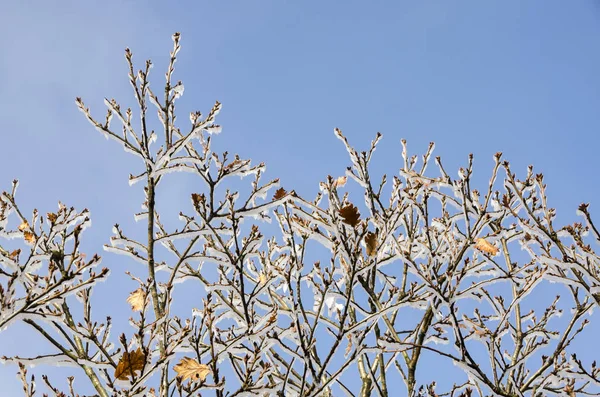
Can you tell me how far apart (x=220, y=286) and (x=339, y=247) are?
1400 millimetres

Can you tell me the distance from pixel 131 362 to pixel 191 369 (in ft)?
1.18

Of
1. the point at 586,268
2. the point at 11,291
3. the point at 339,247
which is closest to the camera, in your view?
the point at 11,291

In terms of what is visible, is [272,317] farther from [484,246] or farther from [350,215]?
[484,246]

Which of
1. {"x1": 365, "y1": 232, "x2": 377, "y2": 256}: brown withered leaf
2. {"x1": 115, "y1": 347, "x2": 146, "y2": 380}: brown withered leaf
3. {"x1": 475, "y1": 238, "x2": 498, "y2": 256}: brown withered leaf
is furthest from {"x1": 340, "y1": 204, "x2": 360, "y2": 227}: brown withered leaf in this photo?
{"x1": 115, "y1": 347, "x2": 146, "y2": 380}: brown withered leaf

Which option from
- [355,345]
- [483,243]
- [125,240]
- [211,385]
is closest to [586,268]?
[483,243]

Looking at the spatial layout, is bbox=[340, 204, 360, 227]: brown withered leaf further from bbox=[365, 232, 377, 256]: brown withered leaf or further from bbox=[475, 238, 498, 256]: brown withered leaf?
bbox=[475, 238, 498, 256]: brown withered leaf

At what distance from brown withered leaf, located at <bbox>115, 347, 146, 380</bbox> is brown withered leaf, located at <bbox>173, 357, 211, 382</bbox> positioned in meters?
0.22

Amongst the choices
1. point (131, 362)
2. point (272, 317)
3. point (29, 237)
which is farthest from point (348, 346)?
point (29, 237)

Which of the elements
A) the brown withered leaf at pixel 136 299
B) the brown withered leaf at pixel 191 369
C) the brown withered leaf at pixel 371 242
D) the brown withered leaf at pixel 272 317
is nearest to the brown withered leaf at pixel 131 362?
the brown withered leaf at pixel 191 369

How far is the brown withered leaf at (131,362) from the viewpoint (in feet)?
9.39

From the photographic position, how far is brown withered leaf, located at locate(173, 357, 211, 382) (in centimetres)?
287

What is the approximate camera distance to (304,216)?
3752 mm

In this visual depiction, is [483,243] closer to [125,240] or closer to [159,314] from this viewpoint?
[159,314]

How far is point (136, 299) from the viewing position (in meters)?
3.37
